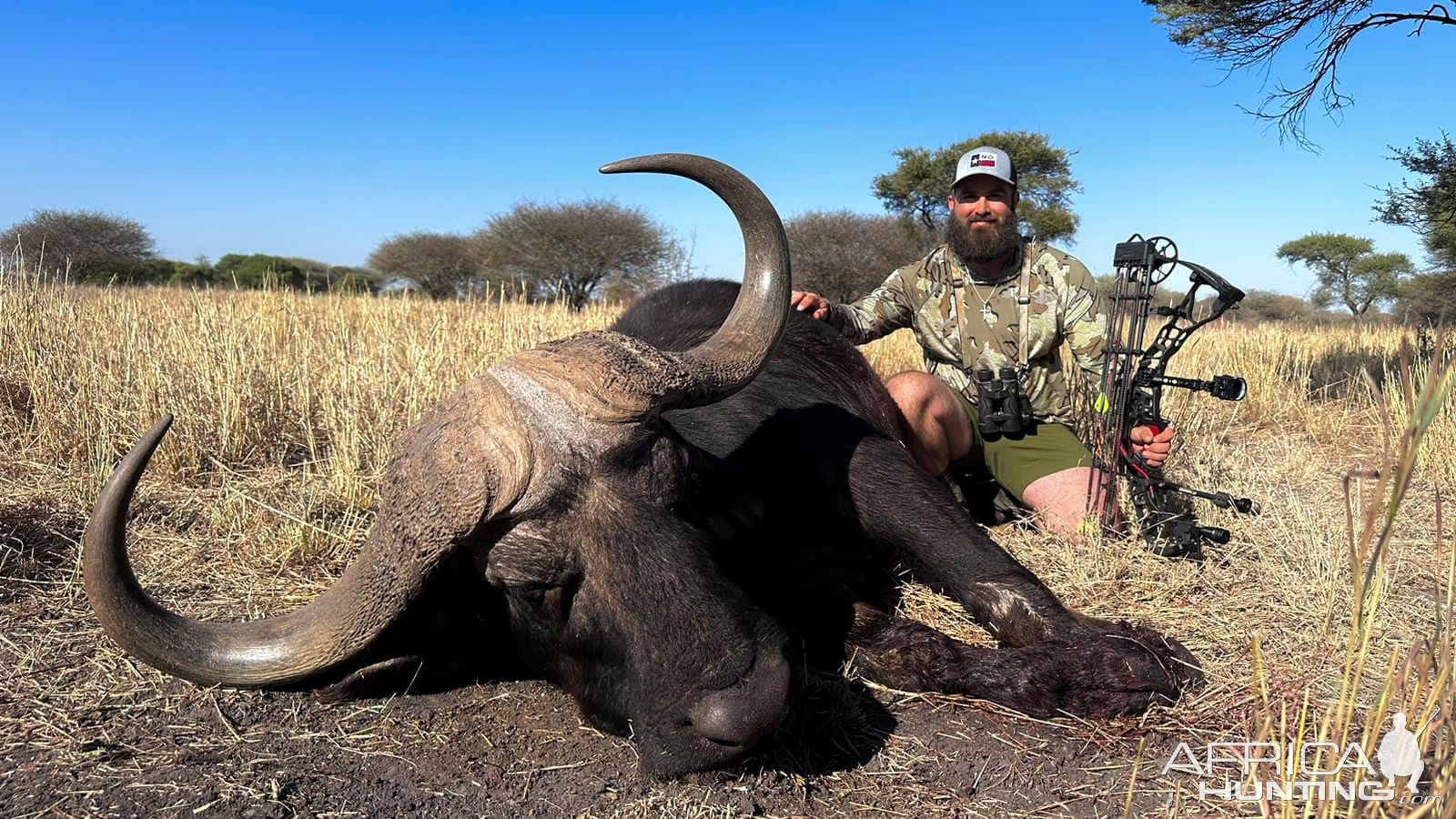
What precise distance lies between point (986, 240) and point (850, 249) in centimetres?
2359

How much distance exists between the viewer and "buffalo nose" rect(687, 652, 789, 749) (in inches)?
72.3

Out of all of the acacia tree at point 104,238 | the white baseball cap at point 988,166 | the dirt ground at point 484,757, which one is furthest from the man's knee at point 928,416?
the acacia tree at point 104,238

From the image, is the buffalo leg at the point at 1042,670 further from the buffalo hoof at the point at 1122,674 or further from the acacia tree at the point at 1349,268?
the acacia tree at the point at 1349,268

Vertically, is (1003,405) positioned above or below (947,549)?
above

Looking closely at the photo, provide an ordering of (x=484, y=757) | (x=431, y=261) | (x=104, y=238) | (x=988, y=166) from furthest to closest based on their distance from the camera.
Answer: (x=431, y=261), (x=104, y=238), (x=988, y=166), (x=484, y=757)

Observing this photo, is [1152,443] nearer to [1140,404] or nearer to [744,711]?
[1140,404]

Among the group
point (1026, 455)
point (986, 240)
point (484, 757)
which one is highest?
point (986, 240)

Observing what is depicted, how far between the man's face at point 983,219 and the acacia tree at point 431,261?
28558 mm

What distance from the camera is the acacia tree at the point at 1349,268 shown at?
31748 mm

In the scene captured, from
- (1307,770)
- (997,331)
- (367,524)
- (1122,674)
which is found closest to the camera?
(1307,770)

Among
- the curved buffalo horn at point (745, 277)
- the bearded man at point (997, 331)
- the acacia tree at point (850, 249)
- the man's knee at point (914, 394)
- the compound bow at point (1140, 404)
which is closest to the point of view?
the curved buffalo horn at point (745, 277)

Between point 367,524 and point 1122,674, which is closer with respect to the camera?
point 1122,674

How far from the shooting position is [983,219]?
4492 mm

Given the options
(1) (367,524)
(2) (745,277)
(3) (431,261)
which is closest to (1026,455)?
(2) (745,277)
